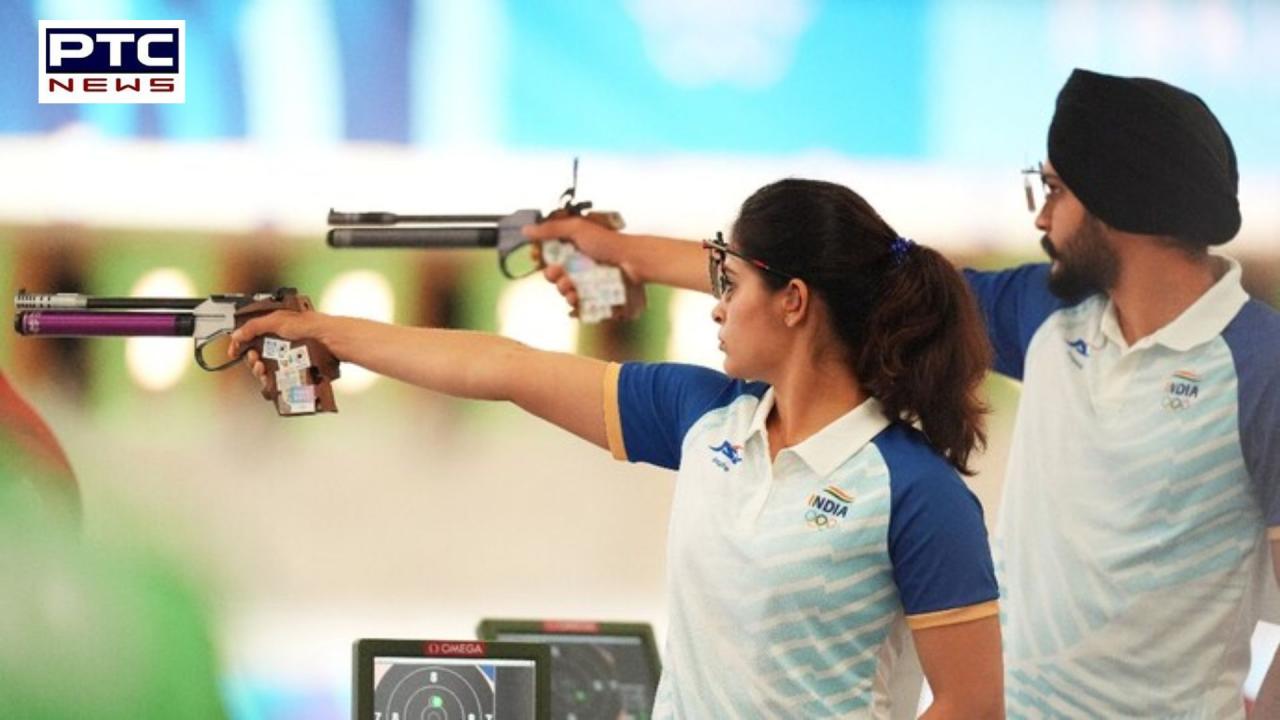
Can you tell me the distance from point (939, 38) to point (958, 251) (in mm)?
467

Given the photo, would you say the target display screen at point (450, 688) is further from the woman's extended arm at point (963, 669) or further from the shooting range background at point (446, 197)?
the shooting range background at point (446, 197)

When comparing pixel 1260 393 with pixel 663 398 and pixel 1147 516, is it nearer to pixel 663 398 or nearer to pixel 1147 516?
pixel 1147 516

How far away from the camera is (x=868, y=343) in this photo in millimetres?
2369

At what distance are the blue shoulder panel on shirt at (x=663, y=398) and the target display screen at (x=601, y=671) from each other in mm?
1029

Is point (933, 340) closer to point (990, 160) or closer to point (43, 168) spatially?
point (990, 160)

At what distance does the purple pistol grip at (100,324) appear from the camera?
3.28m

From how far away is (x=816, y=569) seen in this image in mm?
2314

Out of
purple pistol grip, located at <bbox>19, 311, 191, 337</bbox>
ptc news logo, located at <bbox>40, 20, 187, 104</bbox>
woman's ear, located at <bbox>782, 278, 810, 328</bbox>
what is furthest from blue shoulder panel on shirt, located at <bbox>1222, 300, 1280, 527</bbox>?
ptc news logo, located at <bbox>40, 20, 187, 104</bbox>

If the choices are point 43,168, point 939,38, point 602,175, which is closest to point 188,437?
point 43,168

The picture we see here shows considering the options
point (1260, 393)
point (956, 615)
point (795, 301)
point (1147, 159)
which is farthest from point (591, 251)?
point (956, 615)

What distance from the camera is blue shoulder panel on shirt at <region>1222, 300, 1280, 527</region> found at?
→ 10.4 feet

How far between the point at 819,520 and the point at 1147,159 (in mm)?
1462

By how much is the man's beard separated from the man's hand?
821mm

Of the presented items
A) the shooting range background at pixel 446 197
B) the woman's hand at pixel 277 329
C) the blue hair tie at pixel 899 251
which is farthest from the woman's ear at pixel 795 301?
the shooting range background at pixel 446 197
